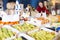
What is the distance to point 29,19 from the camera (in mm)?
1639

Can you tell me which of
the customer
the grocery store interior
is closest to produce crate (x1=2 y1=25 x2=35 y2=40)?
the grocery store interior

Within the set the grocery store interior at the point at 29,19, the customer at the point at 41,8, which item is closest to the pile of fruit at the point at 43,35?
the grocery store interior at the point at 29,19

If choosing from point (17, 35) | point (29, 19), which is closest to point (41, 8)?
point (29, 19)

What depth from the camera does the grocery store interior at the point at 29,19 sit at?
5.02 ft

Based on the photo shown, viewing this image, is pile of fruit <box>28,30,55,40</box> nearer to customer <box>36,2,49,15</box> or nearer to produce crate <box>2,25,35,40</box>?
produce crate <box>2,25,35,40</box>

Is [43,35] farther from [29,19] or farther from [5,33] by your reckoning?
[5,33]

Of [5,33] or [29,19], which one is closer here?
[5,33]

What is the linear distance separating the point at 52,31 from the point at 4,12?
1.81 feet

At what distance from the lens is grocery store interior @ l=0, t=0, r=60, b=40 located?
1.53 metres

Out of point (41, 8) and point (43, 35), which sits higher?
point (41, 8)

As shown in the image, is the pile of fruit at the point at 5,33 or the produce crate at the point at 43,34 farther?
the produce crate at the point at 43,34

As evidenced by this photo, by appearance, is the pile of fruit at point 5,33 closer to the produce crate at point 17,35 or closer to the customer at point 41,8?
the produce crate at point 17,35

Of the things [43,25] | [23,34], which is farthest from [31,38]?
[43,25]

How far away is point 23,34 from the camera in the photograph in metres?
1.56
